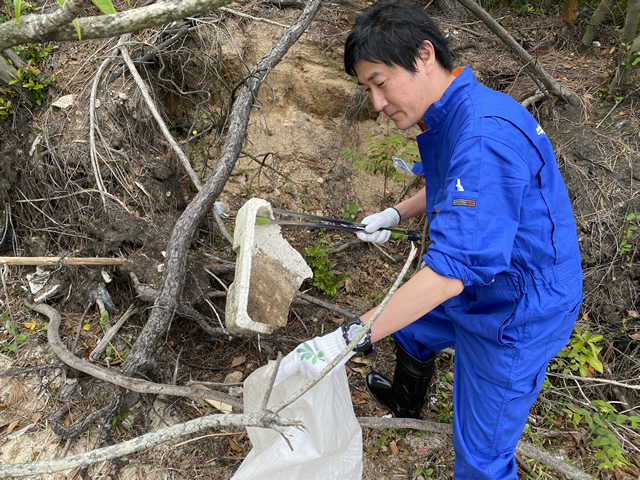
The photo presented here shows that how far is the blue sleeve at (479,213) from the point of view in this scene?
1.22 meters

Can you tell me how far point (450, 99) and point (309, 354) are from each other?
→ 3.82ft

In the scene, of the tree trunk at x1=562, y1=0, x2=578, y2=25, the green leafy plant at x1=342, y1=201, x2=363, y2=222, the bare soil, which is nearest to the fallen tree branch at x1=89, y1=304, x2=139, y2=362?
the bare soil

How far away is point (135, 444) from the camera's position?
1216 mm

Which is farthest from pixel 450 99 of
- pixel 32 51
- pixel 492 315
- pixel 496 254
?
pixel 32 51

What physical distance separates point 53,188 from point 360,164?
2261 millimetres

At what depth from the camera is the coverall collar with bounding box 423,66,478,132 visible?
4.94ft

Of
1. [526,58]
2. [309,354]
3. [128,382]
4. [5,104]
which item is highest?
[526,58]

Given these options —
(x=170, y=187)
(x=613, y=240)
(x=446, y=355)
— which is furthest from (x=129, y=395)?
(x=613, y=240)

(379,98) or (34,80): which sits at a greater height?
(379,98)

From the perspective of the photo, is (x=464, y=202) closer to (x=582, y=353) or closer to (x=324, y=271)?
(x=324, y=271)

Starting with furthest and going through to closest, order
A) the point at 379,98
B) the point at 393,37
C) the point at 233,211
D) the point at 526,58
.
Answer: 1. the point at 233,211
2. the point at 526,58
3. the point at 379,98
4. the point at 393,37

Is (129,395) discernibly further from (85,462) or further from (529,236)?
(529,236)

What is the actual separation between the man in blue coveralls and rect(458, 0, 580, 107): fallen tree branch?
5.84 feet

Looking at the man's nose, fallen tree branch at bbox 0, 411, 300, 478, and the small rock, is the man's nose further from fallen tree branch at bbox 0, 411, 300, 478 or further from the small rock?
the small rock
